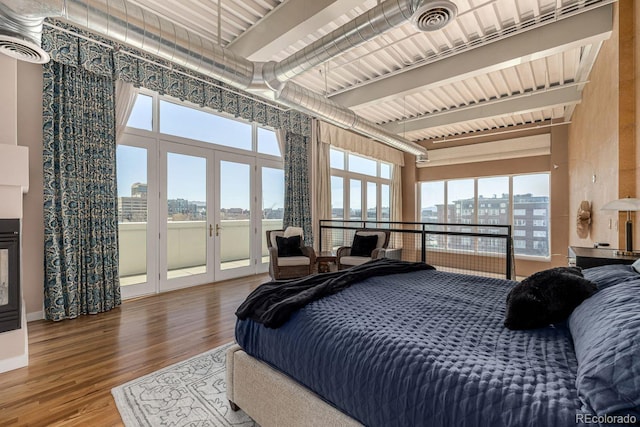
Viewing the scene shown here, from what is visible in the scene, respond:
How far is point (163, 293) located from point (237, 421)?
3.11 metres

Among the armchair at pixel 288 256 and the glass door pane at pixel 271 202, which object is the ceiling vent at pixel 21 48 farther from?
the glass door pane at pixel 271 202

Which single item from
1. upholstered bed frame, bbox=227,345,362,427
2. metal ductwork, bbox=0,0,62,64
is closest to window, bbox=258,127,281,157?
metal ductwork, bbox=0,0,62,64

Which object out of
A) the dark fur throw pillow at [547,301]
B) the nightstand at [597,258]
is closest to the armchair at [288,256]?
the nightstand at [597,258]

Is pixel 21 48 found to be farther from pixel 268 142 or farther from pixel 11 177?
pixel 268 142

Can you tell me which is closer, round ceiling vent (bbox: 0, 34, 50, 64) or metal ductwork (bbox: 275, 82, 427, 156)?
round ceiling vent (bbox: 0, 34, 50, 64)

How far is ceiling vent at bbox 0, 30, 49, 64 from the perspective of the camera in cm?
187

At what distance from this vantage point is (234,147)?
5305mm

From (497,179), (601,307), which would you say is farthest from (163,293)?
(497,179)

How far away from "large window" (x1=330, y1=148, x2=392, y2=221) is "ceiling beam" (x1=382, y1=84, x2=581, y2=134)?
1.35 m

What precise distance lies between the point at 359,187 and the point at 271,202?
112 inches

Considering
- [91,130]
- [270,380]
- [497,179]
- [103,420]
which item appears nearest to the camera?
[270,380]

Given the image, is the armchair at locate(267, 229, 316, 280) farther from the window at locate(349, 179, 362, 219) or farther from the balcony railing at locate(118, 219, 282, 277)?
the window at locate(349, 179, 362, 219)

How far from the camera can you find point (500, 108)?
586 cm

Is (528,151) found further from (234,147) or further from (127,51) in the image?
(127,51)
